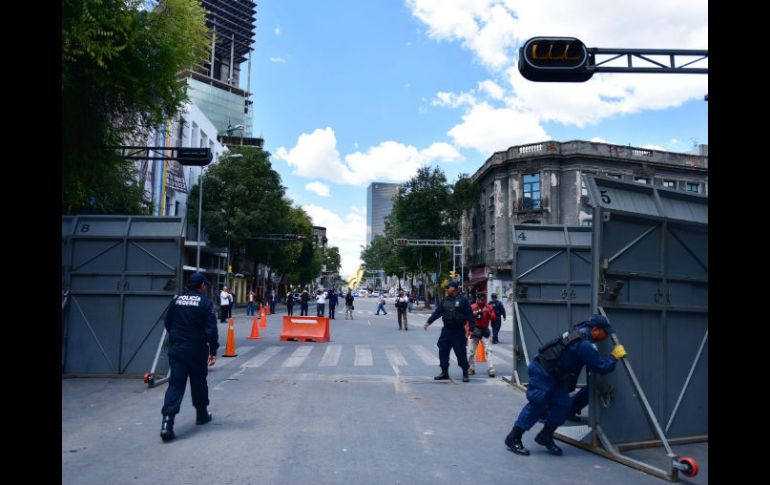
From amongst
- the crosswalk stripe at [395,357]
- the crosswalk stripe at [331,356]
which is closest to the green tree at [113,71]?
the crosswalk stripe at [331,356]

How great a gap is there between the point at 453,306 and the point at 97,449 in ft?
20.8

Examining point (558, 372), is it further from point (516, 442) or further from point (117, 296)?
point (117, 296)

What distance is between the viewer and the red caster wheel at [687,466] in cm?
514

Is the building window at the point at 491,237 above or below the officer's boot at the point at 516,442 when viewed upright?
above

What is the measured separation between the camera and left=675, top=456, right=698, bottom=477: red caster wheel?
5.14m

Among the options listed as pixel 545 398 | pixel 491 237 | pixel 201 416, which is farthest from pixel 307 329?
pixel 491 237

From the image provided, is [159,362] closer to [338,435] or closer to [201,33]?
[338,435]

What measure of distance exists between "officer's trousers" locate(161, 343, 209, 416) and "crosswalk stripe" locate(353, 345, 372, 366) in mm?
6393

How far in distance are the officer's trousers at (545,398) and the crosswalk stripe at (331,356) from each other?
7.50 meters

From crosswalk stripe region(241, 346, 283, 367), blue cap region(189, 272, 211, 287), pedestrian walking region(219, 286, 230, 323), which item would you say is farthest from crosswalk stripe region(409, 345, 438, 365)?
pedestrian walking region(219, 286, 230, 323)

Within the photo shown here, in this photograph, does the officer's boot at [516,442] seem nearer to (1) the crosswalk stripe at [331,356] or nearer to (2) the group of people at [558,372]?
(2) the group of people at [558,372]

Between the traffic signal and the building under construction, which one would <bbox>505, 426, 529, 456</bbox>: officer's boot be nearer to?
the traffic signal
